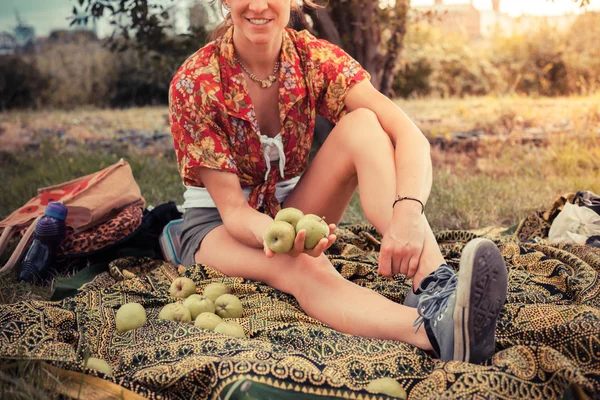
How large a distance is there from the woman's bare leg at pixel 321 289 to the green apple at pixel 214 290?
0.13 meters

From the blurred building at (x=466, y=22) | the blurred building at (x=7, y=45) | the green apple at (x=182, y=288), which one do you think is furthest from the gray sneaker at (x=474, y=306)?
the blurred building at (x=466, y=22)

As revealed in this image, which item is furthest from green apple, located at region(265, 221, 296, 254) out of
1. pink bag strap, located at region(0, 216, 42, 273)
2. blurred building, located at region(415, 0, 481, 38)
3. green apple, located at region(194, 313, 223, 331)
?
blurred building, located at region(415, 0, 481, 38)

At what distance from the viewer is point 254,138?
3.09m

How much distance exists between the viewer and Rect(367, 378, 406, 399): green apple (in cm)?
196

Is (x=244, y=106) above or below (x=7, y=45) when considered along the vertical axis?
above

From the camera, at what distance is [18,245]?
137 inches

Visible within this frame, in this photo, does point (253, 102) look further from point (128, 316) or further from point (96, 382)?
point (96, 382)

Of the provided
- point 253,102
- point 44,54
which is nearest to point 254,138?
point 253,102

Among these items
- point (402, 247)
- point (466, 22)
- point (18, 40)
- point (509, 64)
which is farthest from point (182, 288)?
point (466, 22)

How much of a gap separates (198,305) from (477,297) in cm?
117

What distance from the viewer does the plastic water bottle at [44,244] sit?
3.36 metres

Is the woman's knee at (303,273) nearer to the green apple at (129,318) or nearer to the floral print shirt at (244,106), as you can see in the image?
the floral print shirt at (244,106)

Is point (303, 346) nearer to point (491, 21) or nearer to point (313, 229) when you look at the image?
point (313, 229)

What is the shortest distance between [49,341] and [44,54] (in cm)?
993
